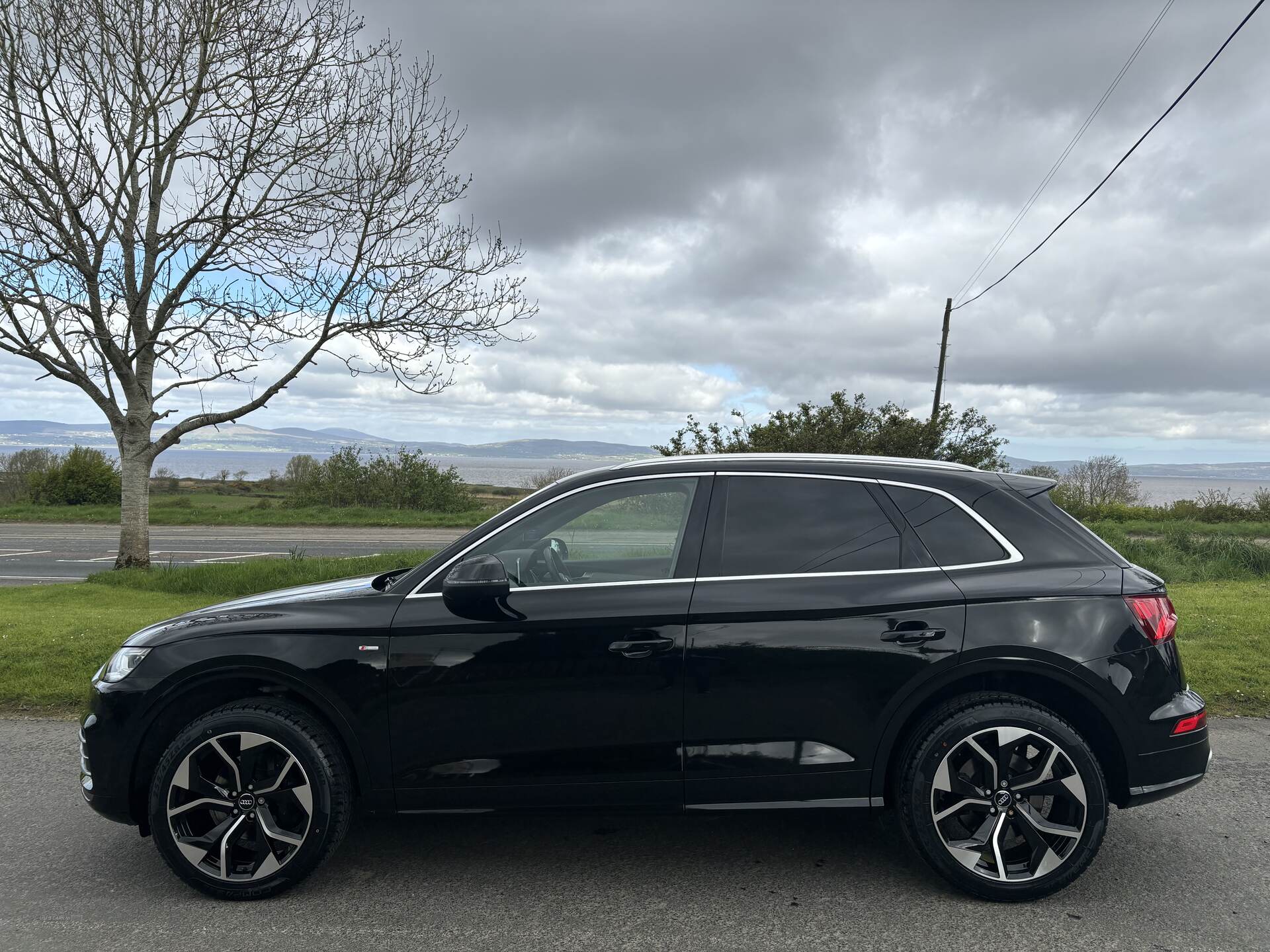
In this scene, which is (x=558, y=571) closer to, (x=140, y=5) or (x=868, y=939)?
(x=868, y=939)

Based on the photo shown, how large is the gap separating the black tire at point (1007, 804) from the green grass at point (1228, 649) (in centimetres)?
322

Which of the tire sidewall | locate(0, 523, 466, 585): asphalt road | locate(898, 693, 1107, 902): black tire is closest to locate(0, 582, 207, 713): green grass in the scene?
locate(0, 523, 466, 585): asphalt road

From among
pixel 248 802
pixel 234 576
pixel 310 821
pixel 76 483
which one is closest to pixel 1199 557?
pixel 310 821

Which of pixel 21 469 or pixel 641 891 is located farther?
pixel 21 469

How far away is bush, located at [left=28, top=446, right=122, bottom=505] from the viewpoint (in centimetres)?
3059

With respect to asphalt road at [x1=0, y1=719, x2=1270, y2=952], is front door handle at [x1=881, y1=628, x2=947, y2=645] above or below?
above

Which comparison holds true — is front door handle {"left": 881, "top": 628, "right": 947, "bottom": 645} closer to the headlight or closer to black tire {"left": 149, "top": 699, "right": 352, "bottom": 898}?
black tire {"left": 149, "top": 699, "right": 352, "bottom": 898}

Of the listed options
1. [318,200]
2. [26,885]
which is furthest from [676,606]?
[318,200]

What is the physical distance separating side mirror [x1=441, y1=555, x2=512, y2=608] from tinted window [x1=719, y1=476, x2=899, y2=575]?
879mm

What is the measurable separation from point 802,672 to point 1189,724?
1.54 meters

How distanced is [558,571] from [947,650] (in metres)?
1.66

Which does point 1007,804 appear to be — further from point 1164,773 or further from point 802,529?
point 802,529

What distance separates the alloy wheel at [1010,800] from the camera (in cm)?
321

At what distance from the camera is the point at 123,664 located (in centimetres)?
346
